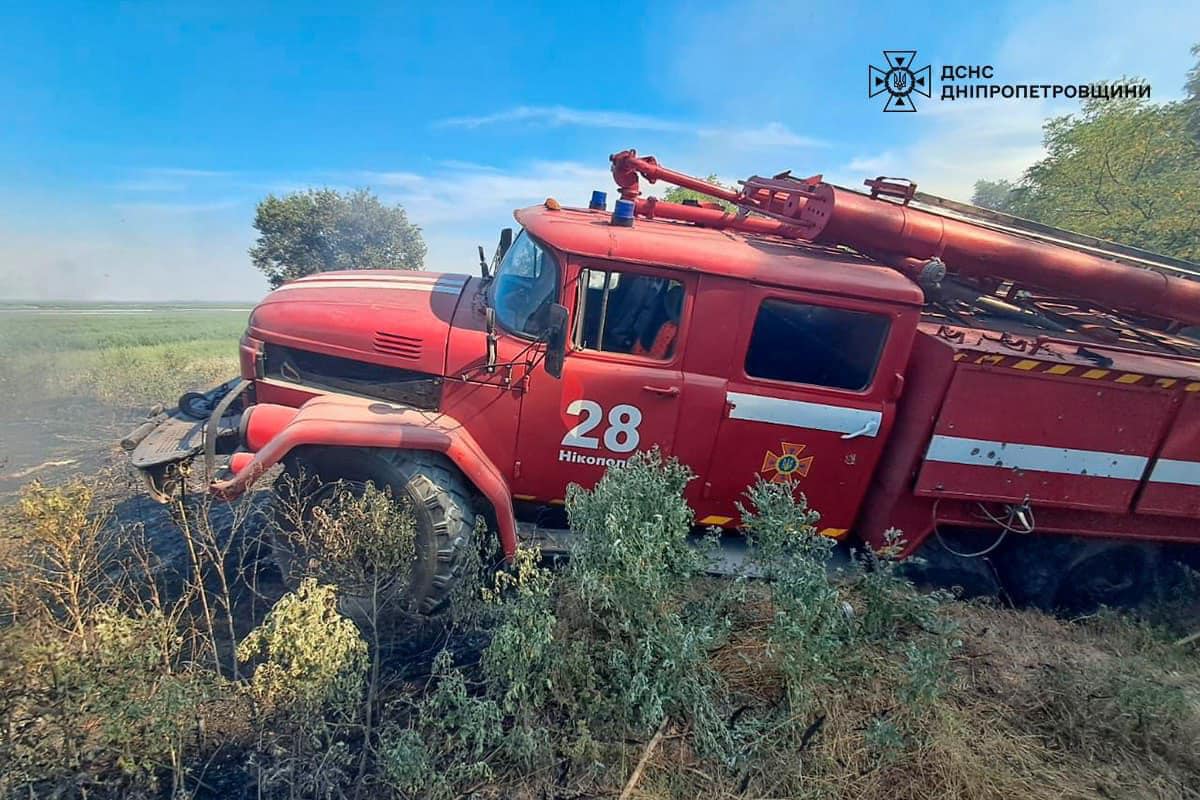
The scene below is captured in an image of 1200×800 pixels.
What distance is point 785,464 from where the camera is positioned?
3.32 metres

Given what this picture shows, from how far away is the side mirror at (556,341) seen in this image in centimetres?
291

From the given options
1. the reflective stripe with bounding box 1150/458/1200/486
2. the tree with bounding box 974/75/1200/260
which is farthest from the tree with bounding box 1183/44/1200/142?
the reflective stripe with bounding box 1150/458/1200/486

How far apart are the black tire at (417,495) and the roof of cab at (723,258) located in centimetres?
155

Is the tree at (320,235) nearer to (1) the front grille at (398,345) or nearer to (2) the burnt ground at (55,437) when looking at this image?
(2) the burnt ground at (55,437)

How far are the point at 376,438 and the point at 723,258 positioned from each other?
2270mm

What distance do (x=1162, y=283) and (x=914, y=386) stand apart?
2.03 meters

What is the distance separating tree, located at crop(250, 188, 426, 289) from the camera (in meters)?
14.1

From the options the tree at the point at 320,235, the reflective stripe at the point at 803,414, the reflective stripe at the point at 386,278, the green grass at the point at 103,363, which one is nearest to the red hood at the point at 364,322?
the reflective stripe at the point at 386,278

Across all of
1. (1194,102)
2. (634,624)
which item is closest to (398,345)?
(634,624)

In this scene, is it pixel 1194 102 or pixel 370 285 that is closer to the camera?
pixel 370 285

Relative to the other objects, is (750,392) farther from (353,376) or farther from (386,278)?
(386,278)

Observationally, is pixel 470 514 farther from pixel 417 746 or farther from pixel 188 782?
pixel 188 782

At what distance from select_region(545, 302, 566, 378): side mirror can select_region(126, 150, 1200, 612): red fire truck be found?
0.01 meters

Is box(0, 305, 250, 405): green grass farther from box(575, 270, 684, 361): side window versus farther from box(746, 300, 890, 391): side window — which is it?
box(746, 300, 890, 391): side window
